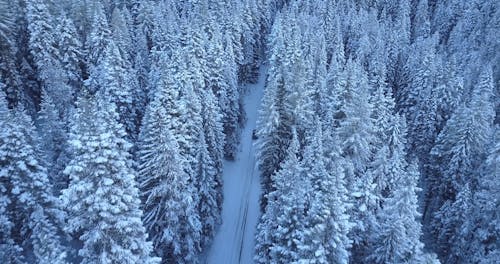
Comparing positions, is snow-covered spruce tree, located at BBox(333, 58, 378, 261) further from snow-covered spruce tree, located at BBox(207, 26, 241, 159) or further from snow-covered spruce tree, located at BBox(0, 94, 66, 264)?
snow-covered spruce tree, located at BBox(0, 94, 66, 264)

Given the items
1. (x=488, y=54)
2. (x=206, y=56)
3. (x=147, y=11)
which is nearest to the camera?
(x=206, y=56)

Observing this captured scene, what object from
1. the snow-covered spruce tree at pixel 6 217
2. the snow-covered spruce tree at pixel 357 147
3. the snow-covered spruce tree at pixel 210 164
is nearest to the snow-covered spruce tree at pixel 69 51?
the snow-covered spruce tree at pixel 210 164

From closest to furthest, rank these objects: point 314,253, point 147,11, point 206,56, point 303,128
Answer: point 314,253
point 303,128
point 206,56
point 147,11

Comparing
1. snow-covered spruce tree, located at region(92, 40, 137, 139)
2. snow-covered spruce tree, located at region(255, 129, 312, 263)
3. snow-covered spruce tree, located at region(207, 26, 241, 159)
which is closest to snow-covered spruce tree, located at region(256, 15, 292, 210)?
snow-covered spruce tree, located at region(207, 26, 241, 159)

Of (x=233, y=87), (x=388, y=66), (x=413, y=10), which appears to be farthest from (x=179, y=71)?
(x=413, y=10)

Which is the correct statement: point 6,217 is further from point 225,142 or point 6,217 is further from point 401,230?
point 401,230

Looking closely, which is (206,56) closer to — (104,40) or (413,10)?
(104,40)

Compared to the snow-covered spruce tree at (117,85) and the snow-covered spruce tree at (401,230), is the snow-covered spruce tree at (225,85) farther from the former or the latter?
the snow-covered spruce tree at (401,230)

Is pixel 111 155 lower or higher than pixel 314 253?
higher
